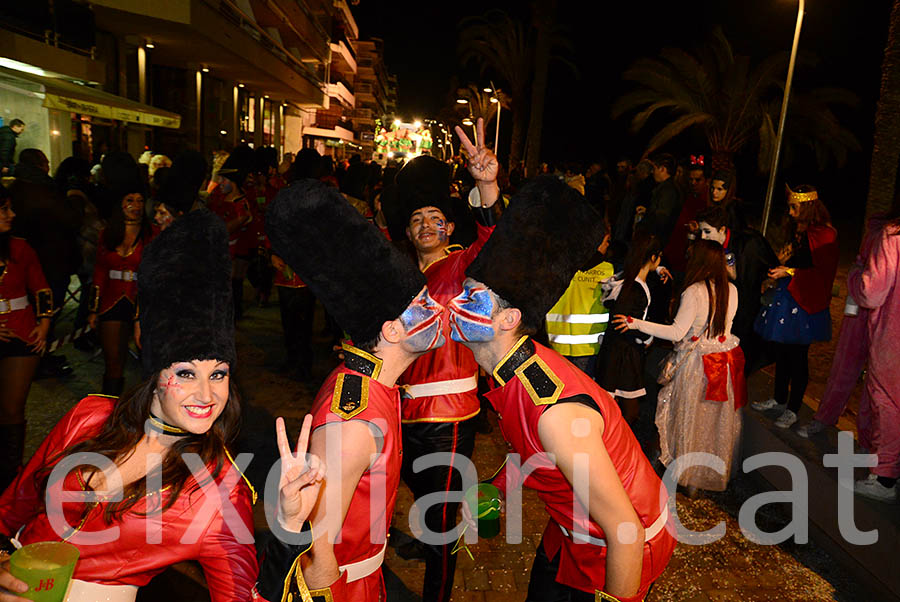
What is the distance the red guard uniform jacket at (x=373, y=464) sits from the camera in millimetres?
2396

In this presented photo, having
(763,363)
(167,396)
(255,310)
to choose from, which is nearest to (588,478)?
(167,396)

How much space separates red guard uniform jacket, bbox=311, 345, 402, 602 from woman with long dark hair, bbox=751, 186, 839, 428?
4935 millimetres

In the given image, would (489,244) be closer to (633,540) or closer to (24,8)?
(633,540)

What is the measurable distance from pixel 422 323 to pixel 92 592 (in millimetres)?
1550

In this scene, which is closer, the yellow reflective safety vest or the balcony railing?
the yellow reflective safety vest

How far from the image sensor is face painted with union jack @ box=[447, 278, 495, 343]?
8.44ft

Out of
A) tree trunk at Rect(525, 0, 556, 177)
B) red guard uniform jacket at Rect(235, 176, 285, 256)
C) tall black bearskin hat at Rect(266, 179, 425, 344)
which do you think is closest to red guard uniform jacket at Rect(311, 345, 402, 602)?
tall black bearskin hat at Rect(266, 179, 425, 344)

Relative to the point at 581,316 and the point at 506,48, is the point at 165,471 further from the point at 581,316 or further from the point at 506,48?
the point at 506,48

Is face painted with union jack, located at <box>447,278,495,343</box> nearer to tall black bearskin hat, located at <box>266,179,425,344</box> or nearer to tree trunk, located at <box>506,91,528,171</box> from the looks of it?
tall black bearskin hat, located at <box>266,179,425,344</box>

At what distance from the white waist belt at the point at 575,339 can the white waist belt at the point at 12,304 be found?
4.35 m

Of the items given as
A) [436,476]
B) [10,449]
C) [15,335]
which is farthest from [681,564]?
[15,335]

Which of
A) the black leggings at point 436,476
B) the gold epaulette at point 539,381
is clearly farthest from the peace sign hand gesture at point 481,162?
the gold epaulette at point 539,381

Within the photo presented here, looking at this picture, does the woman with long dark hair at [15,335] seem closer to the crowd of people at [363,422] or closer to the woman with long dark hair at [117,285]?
the crowd of people at [363,422]

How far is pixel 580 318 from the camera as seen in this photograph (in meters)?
6.12
